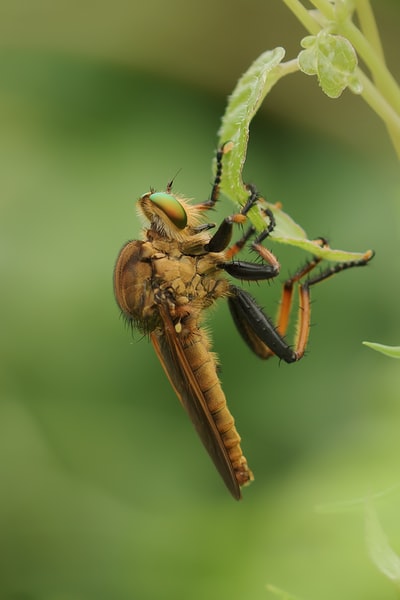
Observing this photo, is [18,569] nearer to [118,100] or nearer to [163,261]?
[163,261]

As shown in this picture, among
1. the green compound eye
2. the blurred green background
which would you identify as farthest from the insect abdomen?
the blurred green background

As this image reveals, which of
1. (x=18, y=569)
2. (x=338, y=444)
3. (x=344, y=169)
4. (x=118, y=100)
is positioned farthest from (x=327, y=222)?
(x=18, y=569)

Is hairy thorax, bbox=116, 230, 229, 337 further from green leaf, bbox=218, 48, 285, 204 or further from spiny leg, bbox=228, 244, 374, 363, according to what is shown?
green leaf, bbox=218, 48, 285, 204

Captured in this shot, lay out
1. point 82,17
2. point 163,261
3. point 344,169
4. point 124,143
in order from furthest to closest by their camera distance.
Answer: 1. point 82,17
2. point 124,143
3. point 344,169
4. point 163,261

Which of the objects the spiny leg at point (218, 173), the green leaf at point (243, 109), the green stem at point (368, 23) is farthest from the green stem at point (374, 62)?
the spiny leg at point (218, 173)

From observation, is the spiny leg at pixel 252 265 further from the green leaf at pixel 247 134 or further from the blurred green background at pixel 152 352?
the blurred green background at pixel 152 352

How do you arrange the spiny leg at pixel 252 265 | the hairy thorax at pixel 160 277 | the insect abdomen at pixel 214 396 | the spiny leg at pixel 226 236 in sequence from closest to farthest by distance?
the spiny leg at pixel 226 236 < the spiny leg at pixel 252 265 < the insect abdomen at pixel 214 396 < the hairy thorax at pixel 160 277
